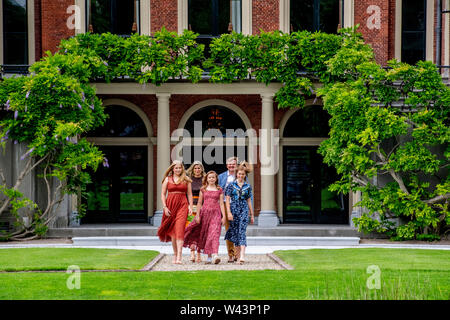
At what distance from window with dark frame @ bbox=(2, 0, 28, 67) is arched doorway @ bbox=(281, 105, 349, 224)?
8.70 metres

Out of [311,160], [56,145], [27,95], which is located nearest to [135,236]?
[56,145]

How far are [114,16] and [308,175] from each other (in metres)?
7.91

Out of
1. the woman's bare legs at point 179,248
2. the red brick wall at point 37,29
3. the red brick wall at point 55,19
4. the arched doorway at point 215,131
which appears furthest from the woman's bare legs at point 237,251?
the red brick wall at point 37,29

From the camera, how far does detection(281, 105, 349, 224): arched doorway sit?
2252cm

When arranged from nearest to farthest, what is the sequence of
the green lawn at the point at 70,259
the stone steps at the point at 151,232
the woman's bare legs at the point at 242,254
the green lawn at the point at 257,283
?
the green lawn at the point at 257,283 < the green lawn at the point at 70,259 < the woman's bare legs at the point at 242,254 < the stone steps at the point at 151,232

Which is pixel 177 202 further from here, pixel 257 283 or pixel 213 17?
pixel 213 17

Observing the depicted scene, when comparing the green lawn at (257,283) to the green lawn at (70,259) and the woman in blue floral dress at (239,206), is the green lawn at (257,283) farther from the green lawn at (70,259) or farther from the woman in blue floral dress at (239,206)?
the woman in blue floral dress at (239,206)

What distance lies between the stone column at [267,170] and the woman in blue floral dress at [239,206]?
7.35 meters

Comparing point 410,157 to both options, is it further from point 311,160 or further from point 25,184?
point 25,184

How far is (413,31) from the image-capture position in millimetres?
22656

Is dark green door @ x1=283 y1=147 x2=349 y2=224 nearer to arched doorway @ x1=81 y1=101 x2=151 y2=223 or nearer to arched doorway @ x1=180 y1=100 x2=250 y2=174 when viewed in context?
arched doorway @ x1=180 y1=100 x2=250 y2=174

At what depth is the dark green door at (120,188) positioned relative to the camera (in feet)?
74.6

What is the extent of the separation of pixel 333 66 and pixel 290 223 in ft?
18.6
